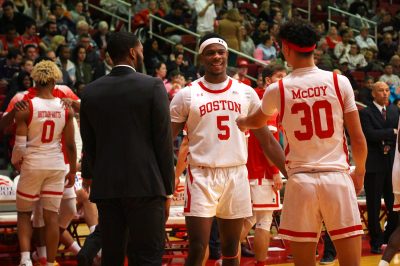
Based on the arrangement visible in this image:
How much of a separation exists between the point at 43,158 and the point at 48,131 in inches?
11.1

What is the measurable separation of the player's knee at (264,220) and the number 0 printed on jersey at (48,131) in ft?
7.44

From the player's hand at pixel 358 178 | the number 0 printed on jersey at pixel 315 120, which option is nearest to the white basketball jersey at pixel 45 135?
the number 0 printed on jersey at pixel 315 120

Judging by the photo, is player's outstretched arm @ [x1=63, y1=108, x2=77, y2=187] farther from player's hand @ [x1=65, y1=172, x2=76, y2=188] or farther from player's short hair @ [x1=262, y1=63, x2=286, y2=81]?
player's short hair @ [x1=262, y1=63, x2=286, y2=81]

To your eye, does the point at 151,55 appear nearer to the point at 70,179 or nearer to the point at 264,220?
the point at 70,179

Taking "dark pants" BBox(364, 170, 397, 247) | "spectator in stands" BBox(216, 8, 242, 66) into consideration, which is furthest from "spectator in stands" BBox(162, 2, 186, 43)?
"dark pants" BBox(364, 170, 397, 247)

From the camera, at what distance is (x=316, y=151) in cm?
546

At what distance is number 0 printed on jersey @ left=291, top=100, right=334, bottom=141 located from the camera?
17.8ft

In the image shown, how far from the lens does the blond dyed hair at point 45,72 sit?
825cm

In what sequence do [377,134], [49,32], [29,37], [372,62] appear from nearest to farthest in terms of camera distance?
[377,134] → [29,37] → [49,32] → [372,62]

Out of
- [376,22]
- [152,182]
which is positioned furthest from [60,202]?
[376,22]

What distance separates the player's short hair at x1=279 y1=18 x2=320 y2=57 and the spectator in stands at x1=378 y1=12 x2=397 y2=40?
56.9 feet

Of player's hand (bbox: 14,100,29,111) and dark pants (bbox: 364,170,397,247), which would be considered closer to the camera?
player's hand (bbox: 14,100,29,111)

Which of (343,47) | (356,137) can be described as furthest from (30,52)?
(356,137)

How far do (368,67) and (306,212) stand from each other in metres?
14.7
